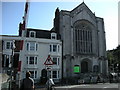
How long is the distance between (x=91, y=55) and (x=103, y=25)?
336 inches

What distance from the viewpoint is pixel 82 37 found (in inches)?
1543

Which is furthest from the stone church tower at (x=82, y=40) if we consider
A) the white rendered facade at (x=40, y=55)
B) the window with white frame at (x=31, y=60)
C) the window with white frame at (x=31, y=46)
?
the window with white frame at (x=31, y=46)

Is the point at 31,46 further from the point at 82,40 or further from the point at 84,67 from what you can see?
the point at 84,67

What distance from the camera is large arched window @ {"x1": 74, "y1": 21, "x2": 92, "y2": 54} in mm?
38531

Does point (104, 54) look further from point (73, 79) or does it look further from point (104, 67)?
point (73, 79)

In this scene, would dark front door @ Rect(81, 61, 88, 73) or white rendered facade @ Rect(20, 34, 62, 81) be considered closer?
white rendered facade @ Rect(20, 34, 62, 81)

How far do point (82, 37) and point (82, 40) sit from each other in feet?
2.27

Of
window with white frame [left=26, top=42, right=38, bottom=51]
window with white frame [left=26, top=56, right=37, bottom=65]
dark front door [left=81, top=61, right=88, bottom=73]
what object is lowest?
dark front door [left=81, top=61, right=88, bottom=73]

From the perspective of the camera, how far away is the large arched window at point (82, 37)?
126 feet

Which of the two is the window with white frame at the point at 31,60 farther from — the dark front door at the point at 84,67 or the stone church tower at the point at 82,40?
the dark front door at the point at 84,67

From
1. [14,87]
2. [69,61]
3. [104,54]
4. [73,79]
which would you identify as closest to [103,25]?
[104,54]

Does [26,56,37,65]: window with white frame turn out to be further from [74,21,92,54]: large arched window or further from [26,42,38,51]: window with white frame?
[74,21,92,54]: large arched window

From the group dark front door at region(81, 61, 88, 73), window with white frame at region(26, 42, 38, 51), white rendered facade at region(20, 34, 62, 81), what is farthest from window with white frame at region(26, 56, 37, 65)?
dark front door at region(81, 61, 88, 73)

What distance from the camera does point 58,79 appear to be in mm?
34406
